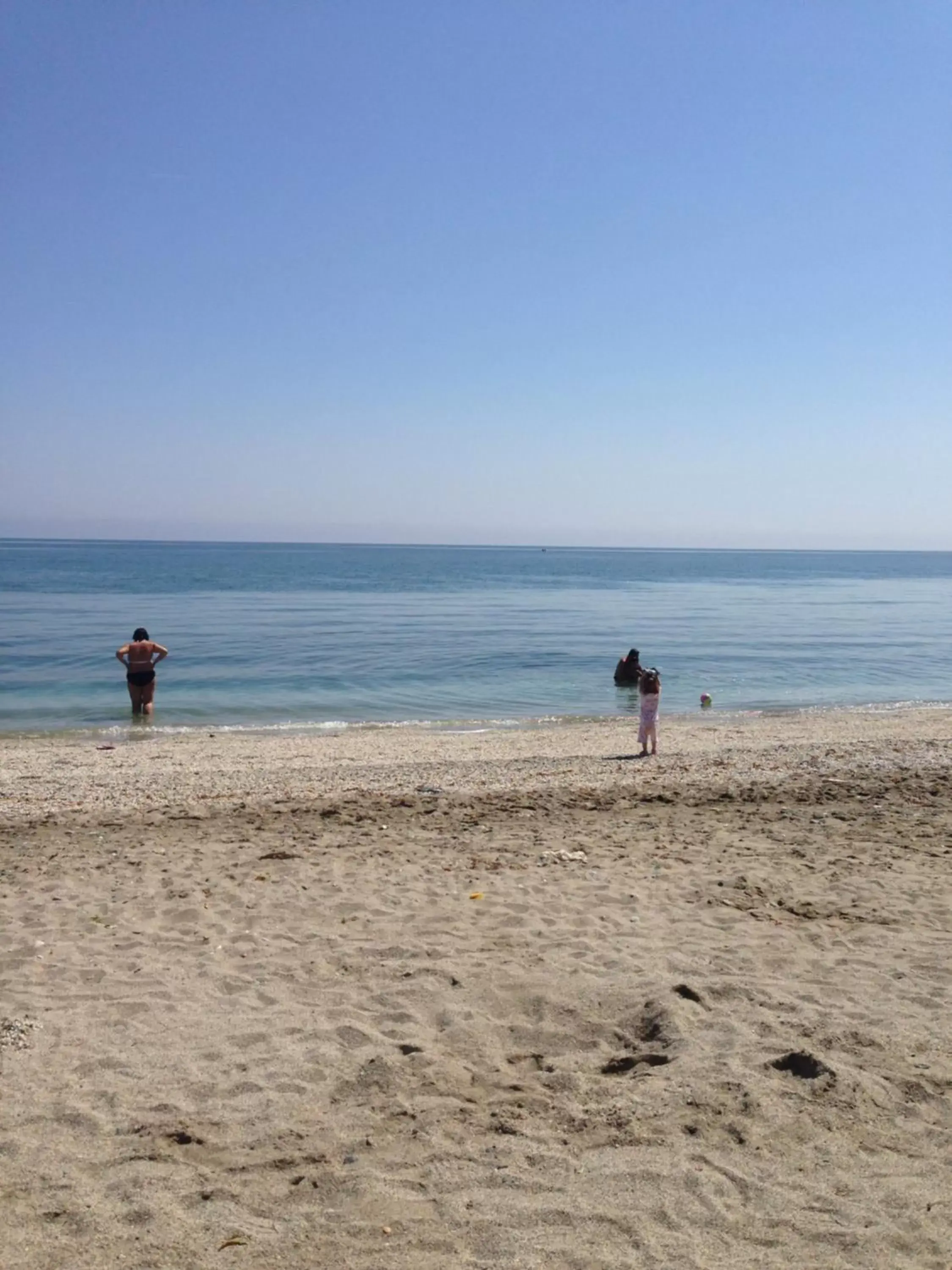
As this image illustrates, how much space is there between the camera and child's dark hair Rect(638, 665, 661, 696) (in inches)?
595

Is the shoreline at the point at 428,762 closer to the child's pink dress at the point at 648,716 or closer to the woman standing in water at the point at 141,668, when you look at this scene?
the child's pink dress at the point at 648,716

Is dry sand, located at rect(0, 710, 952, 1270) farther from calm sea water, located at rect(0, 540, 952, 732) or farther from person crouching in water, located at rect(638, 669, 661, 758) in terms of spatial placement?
calm sea water, located at rect(0, 540, 952, 732)

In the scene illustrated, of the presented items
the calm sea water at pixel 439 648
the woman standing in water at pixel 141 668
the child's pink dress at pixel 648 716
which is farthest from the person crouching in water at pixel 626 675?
the woman standing in water at pixel 141 668

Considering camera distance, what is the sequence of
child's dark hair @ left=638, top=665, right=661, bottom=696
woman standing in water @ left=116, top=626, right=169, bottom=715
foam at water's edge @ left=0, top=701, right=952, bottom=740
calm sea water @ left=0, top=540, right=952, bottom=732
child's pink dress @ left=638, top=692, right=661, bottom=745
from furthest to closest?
calm sea water @ left=0, top=540, right=952, bottom=732, woman standing in water @ left=116, top=626, right=169, bottom=715, foam at water's edge @ left=0, top=701, right=952, bottom=740, child's dark hair @ left=638, top=665, right=661, bottom=696, child's pink dress @ left=638, top=692, right=661, bottom=745

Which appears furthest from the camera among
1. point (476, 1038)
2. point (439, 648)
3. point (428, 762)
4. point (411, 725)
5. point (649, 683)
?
point (439, 648)

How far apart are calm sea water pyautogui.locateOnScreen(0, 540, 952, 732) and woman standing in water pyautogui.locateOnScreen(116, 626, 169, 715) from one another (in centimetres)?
54

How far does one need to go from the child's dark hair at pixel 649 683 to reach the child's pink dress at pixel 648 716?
43mm

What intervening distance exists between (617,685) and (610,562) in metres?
132

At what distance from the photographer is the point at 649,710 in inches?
590

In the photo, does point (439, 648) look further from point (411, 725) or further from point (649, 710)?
point (649, 710)

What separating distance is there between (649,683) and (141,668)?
9.93m

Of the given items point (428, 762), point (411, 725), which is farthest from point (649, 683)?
point (411, 725)

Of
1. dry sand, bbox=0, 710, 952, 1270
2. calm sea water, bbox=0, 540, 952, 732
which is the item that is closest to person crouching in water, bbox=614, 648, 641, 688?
calm sea water, bbox=0, 540, 952, 732

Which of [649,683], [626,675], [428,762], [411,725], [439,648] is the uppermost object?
[649,683]
